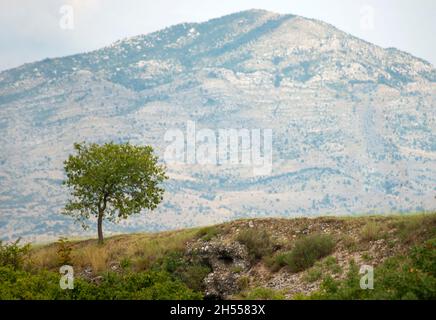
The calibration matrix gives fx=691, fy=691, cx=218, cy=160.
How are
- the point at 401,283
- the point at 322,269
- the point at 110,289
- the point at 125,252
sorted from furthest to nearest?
1. the point at 125,252
2. the point at 322,269
3. the point at 110,289
4. the point at 401,283

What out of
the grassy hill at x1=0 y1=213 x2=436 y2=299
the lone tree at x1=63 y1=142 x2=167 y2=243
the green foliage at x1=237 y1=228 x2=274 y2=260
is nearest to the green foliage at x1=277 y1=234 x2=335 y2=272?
the grassy hill at x1=0 y1=213 x2=436 y2=299

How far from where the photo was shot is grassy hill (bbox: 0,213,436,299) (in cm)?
2578

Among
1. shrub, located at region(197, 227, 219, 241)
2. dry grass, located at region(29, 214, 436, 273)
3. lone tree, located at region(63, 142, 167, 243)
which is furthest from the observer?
lone tree, located at region(63, 142, 167, 243)

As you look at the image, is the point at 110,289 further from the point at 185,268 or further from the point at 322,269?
the point at 185,268

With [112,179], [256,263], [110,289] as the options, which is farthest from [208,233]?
[110,289]

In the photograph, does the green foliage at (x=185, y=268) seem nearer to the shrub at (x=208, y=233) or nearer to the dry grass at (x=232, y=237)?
the dry grass at (x=232, y=237)

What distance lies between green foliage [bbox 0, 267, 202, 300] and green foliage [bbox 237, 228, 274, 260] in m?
10.0

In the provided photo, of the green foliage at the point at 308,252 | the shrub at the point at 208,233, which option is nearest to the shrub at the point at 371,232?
the green foliage at the point at 308,252

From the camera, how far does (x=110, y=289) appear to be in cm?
2758

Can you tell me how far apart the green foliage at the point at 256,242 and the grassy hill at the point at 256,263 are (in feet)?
0.18

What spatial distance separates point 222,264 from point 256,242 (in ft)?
7.71

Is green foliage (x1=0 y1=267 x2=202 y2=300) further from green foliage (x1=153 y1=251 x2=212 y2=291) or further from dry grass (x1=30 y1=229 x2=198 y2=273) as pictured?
dry grass (x1=30 y1=229 x2=198 y2=273)

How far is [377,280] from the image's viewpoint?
2503 centimetres

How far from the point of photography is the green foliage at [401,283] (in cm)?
2221
